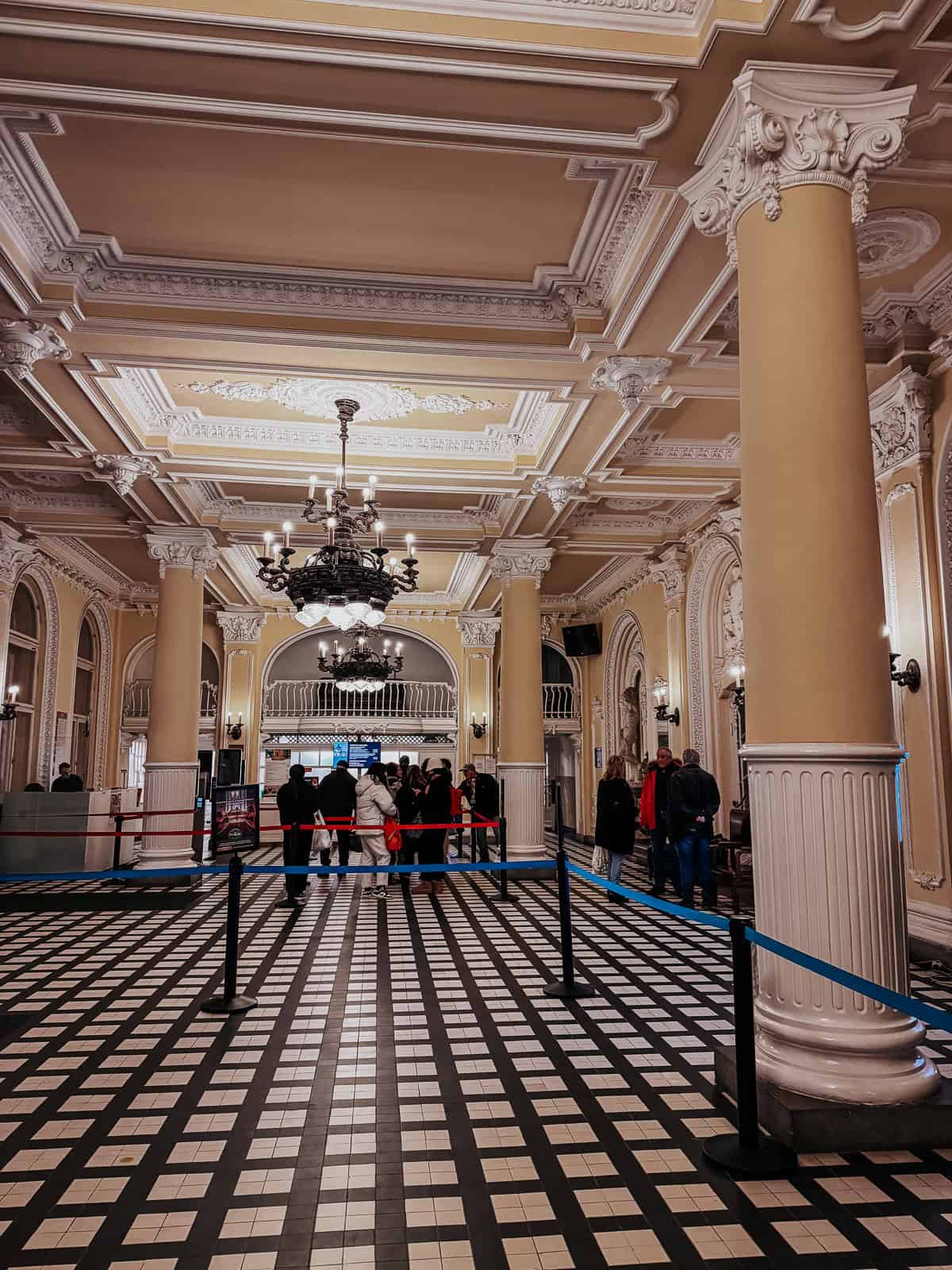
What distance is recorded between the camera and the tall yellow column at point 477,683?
1814 centimetres

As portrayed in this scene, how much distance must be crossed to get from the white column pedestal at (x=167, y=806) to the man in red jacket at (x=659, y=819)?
5.59 metres

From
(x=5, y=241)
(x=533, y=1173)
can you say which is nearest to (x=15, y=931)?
(x=5, y=241)

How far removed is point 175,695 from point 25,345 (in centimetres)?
545

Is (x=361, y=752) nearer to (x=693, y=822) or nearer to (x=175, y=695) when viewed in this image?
(x=175, y=695)

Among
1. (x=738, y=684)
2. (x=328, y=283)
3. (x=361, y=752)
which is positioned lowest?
(x=361, y=752)

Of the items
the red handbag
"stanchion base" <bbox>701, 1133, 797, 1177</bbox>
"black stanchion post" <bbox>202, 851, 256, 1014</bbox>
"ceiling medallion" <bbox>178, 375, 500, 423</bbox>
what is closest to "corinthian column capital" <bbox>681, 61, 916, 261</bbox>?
"stanchion base" <bbox>701, 1133, 797, 1177</bbox>

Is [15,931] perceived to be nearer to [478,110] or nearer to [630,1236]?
[630,1236]

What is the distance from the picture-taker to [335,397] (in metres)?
8.28

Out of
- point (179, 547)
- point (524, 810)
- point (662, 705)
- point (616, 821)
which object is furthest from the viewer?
point (662, 705)

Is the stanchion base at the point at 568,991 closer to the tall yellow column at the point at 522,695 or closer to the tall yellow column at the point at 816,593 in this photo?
the tall yellow column at the point at 816,593

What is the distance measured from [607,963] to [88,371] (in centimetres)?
630

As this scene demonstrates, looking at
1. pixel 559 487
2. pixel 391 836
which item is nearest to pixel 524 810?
pixel 391 836

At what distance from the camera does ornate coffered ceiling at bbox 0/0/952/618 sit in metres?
3.72

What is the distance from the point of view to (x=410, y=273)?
6.11m
